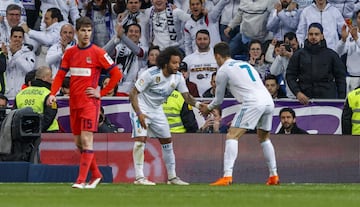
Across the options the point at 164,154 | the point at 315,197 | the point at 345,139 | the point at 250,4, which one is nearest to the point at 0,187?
the point at 164,154

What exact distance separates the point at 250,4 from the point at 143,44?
236 centimetres

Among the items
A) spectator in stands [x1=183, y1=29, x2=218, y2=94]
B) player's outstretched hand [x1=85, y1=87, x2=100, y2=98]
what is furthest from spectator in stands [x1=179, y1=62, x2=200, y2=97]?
player's outstretched hand [x1=85, y1=87, x2=100, y2=98]

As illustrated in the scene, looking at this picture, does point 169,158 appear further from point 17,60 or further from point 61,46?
point 17,60

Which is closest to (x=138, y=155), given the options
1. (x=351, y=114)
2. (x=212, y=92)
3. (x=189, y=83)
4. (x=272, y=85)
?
(x=212, y=92)

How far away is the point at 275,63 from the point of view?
23438 mm

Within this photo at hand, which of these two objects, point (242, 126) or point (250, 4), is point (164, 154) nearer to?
point (242, 126)

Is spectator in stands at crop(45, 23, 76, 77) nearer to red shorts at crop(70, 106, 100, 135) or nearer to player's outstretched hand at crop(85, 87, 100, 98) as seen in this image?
red shorts at crop(70, 106, 100, 135)

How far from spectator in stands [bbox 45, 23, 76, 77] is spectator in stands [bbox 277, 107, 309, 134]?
4883 mm

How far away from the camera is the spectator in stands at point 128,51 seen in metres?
24.4

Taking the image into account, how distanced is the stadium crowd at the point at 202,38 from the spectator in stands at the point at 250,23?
20mm

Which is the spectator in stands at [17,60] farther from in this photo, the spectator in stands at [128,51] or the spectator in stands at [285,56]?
the spectator in stands at [285,56]

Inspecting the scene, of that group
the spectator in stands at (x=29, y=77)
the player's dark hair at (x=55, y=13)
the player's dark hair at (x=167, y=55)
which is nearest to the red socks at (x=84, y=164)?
the player's dark hair at (x=167, y=55)

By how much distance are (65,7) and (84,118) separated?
28.7 ft

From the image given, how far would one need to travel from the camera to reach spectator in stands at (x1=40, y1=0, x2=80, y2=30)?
84.9 ft
